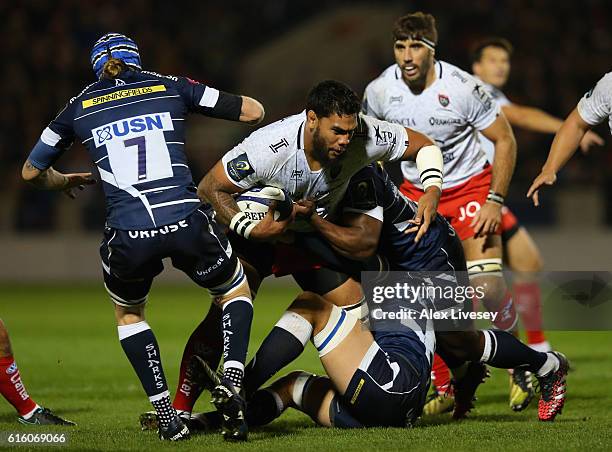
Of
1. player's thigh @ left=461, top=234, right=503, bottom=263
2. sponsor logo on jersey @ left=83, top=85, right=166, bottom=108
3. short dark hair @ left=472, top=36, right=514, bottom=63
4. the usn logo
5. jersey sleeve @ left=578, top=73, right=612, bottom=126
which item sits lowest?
player's thigh @ left=461, top=234, right=503, bottom=263

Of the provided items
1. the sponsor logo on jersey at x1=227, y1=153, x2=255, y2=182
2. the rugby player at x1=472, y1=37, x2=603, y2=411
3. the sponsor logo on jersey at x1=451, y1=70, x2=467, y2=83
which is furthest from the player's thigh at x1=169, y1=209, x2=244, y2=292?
the rugby player at x1=472, y1=37, x2=603, y2=411

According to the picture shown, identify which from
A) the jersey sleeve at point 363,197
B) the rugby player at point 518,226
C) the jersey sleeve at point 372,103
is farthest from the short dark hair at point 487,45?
the jersey sleeve at point 363,197

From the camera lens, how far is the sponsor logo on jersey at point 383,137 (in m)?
6.05

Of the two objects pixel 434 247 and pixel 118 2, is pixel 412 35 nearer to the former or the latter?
pixel 434 247

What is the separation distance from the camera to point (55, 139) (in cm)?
576

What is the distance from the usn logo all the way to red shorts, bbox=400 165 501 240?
262cm

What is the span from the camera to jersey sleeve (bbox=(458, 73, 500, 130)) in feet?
24.7

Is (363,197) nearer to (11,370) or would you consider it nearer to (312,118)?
(312,118)

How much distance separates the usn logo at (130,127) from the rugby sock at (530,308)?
3.96 metres

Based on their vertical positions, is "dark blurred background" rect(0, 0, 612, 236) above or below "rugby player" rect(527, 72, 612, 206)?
above

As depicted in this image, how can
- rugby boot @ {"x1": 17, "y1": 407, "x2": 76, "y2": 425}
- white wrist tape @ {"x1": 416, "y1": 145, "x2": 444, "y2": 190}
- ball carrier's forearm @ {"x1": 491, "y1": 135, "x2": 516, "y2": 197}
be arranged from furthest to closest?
ball carrier's forearm @ {"x1": 491, "y1": 135, "x2": 516, "y2": 197}
white wrist tape @ {"x1": 416, "y1": 145, "x2": 444, "y2": 190}
rugby boot @ {"x1": 17, "y1": 407, "x2": 76, "y2": 425}

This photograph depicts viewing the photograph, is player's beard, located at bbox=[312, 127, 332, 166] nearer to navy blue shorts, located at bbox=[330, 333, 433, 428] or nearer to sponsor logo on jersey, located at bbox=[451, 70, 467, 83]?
navy blue shorts, located at bbox=[330, 333, 433, 428]

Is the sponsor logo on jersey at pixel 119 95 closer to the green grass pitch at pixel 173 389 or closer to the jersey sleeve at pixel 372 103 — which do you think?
the green grass pitch at pixel 173 389

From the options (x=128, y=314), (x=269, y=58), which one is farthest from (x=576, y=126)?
(x=269, y=58)
